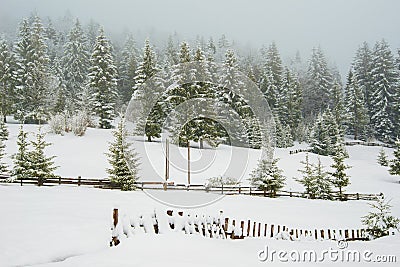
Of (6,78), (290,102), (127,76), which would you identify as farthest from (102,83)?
(290,102)

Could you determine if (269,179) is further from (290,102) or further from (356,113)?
(290,102)

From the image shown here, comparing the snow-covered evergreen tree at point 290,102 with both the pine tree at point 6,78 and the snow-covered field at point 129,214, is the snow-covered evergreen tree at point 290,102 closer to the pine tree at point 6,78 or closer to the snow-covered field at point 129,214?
the snow-covered field at point 129,214

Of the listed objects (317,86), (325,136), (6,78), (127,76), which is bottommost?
(325,136)

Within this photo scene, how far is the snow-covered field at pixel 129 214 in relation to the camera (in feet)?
22.8

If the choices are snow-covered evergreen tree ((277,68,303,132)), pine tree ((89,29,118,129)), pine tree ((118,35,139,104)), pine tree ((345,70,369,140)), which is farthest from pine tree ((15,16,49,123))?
pine tree ((345,70,369,140))

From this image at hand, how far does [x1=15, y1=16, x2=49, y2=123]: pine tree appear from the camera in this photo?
1593 inches

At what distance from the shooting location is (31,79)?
4306 cm

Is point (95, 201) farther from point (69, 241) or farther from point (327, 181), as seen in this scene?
point (327, 181)

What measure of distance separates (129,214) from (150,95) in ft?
76.3

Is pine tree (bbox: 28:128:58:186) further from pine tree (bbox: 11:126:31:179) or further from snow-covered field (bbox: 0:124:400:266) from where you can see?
snow-covered field (bbox: 0:124:400:266)

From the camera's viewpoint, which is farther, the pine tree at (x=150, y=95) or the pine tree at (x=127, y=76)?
the pine tree at (x=127, y=76)

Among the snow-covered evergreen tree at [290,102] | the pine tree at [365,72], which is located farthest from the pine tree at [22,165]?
the pine tree at [365,72]

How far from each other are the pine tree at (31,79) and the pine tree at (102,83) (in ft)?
23.7

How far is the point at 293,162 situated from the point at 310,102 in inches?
1451
